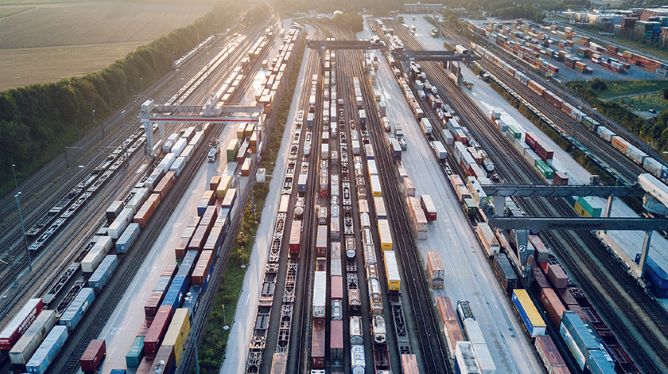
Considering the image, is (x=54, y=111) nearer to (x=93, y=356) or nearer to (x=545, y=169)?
(x=93, y=356)

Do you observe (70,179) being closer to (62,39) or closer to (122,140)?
(122,140)

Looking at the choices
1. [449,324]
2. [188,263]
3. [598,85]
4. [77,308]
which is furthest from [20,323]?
[598,85]

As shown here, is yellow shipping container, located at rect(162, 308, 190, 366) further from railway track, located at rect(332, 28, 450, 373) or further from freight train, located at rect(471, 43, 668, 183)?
freight train, located at rect(471, 43, 668, 183)

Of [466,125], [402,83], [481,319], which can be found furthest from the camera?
[402,83]

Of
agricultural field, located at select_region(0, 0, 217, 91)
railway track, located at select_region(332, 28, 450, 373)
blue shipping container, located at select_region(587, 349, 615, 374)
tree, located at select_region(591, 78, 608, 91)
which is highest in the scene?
agricultural field, located at select_region(0, 0, 217, 91)

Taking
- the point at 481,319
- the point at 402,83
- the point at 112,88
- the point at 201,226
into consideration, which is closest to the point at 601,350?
the point at 481,319

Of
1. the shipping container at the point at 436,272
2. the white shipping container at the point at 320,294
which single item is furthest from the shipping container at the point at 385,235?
the white shipping container at the point at 320,294

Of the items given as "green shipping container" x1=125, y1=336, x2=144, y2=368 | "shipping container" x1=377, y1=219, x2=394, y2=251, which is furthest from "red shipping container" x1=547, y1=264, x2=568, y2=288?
"green shipping container" x1=125, y1=336, x2=144, y2=368
